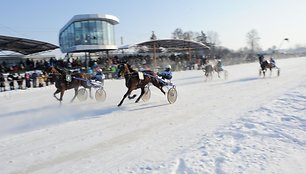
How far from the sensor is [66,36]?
4988cm

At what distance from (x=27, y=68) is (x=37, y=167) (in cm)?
2820

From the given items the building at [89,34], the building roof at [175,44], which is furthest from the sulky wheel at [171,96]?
the building at [89,34]

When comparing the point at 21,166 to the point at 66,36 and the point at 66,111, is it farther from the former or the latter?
the point at 66,36

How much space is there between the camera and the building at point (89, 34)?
153ft

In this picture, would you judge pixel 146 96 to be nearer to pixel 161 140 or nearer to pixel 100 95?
pixel 100 95

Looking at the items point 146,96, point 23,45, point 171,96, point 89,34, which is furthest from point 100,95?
point 89,34

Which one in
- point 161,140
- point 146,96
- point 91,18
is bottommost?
point 161,140

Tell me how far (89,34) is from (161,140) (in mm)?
41890

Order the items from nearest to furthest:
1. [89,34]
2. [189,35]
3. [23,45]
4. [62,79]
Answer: [62,79]
[23,45]
[89,34]
[189,35]

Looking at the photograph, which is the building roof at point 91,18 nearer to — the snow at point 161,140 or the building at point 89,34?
the building at point 89,34

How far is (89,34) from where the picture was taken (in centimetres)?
4694

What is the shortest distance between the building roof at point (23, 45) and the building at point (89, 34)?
5.13 meters

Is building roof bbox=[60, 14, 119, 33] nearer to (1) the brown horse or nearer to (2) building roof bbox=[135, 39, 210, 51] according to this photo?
(2) building roof bbox=[135, 39, 210, 51]

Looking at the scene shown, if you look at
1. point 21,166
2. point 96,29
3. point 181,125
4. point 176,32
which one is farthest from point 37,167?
point 176,32
